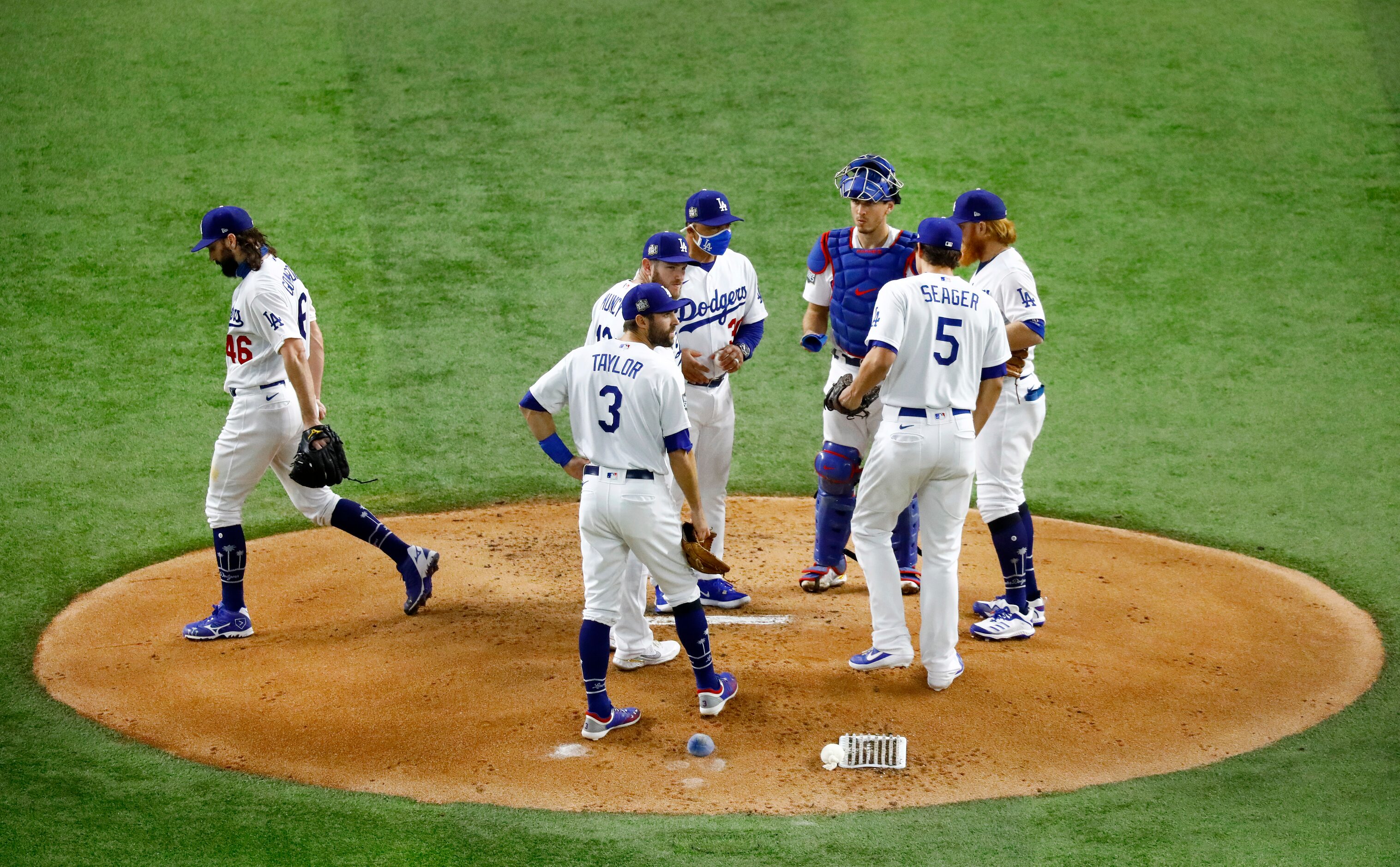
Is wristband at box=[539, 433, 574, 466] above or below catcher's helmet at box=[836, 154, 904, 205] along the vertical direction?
below

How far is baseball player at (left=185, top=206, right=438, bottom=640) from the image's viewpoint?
18.4 feet

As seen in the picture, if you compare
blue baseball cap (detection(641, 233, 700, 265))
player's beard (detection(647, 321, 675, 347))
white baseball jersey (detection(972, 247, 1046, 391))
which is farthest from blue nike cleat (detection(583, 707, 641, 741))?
white baseball jersey (detection(972, 247, 1046, 391))

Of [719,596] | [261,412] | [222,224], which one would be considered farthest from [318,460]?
[719,596]

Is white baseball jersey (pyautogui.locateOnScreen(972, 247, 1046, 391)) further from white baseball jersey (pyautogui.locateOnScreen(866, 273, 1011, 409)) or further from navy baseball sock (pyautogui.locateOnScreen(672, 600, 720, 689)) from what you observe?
navy baseball sock (pyautogui.locateOnScreen(672, 600, 720, 689))

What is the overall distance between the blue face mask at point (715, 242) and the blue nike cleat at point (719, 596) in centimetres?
153

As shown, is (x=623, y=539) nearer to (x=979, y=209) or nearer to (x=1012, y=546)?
(x=1012, y=546)

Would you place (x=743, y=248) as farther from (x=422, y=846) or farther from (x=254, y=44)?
(x=422, y=846)

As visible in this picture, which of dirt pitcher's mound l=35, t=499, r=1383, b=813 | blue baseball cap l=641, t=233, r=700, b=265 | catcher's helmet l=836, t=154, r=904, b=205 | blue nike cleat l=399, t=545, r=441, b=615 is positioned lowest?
dirt pitcher's mound l=35, t=499, r=1383, b=813

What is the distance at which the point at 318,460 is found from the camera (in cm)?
566

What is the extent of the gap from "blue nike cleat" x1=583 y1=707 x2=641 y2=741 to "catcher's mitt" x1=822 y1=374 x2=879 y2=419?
144 cm

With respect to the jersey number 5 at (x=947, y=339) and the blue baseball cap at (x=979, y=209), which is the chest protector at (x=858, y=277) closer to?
the blue baseball cap at (x=979, y=209)

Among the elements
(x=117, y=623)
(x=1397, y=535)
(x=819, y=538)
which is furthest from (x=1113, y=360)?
(x=117, y=623)

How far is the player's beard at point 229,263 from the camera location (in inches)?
221

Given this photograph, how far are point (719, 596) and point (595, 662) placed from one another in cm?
145
